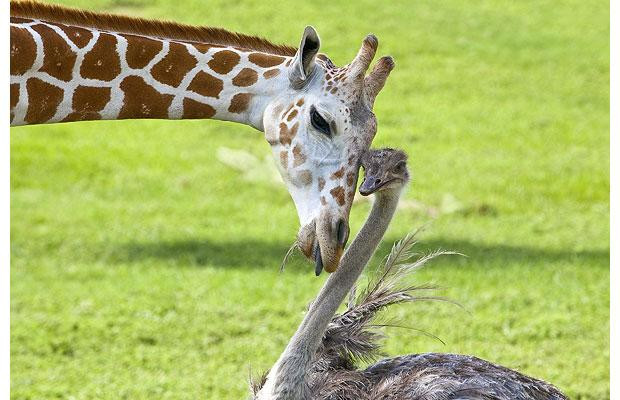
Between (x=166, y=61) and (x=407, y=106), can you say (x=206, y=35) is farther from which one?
(x=407, y=106)

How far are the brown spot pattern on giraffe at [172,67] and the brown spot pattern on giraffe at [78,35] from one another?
0.28 meters

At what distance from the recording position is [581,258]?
28.1 ft

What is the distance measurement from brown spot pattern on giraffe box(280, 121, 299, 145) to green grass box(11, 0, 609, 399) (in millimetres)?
2187

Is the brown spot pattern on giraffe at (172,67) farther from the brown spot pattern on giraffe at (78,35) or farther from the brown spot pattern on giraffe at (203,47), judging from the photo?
the brown spot pattern on giraffe at (78,35)

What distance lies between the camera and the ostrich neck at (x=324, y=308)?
4.11m

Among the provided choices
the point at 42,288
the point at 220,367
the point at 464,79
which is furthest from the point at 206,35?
the point at 464,79

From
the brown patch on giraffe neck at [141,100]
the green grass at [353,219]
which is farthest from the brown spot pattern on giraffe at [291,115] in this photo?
the green grass at [353,219]

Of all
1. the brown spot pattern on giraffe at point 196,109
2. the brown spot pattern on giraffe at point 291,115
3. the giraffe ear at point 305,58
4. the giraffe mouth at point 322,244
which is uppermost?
the giraffe ear at point 305,58

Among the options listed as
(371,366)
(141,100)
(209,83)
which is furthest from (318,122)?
(371,366)

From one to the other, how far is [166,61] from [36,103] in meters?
0.52

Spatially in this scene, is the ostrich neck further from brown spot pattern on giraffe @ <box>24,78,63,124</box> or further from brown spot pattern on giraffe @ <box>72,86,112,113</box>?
brown spot pattern on giraffe @ <box>24,78,63,124</box>

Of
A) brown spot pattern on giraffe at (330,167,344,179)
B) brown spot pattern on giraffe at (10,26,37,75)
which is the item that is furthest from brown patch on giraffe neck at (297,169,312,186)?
brown spot pattern on giraffe at (10,26,37,75)

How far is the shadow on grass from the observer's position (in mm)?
8453

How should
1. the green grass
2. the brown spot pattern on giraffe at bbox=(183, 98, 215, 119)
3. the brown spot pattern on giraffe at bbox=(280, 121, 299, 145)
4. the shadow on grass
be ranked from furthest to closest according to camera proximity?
the shadow on grass < the green grass < the brown spot pattern on giraffe at bbox=(183, 98, 215, 119) < the brown spot pattern on giraffe at bbox=(280, 121, 299, 145)
